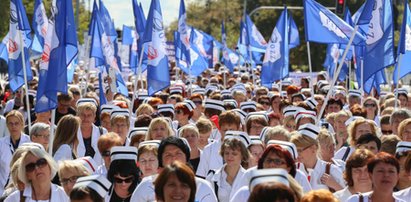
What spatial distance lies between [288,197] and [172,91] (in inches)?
589

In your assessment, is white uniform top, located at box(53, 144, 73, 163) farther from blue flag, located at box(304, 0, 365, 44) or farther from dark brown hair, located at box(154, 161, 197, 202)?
blue flag, located at box(304, 0, 365, 44)

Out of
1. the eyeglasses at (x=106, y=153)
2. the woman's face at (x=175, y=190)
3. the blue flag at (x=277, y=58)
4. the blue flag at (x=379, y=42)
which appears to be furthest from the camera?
the blue flag at (x=277, y=58)

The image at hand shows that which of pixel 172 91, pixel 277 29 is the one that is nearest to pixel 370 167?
pixel 172 91

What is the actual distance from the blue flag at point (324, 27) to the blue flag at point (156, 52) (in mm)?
2254

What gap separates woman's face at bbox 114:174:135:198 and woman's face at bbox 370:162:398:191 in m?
2.00

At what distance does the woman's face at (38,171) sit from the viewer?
8203 mm

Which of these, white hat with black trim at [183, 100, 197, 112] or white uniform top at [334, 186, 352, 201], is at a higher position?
white uniform top at [334, 186, 352, 201]

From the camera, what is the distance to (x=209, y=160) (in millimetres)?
11195

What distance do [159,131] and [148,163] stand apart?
6.50 ft

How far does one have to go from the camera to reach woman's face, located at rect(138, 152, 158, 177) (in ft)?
30.7

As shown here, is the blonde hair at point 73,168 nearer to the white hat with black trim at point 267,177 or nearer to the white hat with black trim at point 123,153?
the white hat with black trim at point 123,153

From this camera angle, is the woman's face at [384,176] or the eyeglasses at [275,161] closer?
the woman's face at [384,176]

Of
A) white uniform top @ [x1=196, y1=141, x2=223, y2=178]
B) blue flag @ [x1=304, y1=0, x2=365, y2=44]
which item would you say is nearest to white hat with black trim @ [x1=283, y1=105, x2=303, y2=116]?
blue flag @ [x1=304, y1=0, x2=365, y2=44]

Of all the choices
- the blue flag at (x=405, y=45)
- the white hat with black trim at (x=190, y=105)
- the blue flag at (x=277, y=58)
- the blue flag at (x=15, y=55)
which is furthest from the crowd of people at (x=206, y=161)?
the blue flag at (x=277, y=58)
